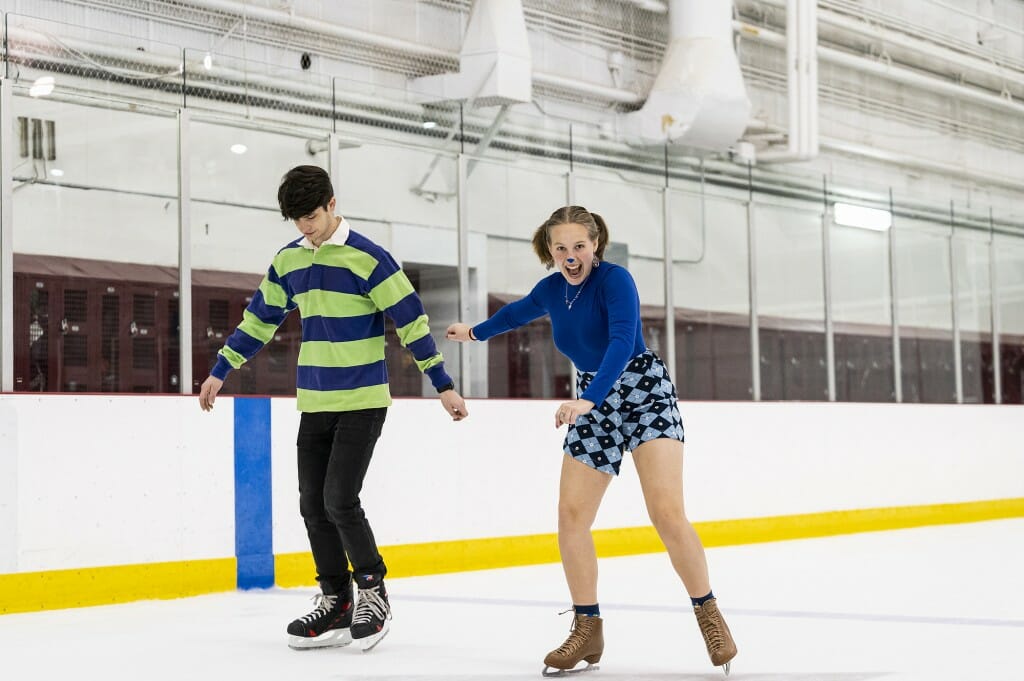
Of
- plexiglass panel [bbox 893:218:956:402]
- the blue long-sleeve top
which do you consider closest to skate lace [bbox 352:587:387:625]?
the blue long-sleeve top

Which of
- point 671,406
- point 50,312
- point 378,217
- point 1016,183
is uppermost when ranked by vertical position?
point 1016,183

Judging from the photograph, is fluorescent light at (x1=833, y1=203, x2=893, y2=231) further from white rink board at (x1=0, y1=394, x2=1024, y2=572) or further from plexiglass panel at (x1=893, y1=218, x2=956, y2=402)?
white rink board at (x1=0, y1=394, x2=1024, y2=572)

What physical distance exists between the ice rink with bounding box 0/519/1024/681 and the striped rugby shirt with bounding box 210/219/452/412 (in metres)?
0.74

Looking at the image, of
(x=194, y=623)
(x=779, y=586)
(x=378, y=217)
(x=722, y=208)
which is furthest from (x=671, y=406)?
(x=722, y=208)

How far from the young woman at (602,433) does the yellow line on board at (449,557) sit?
251cm

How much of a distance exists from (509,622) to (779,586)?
1.55 meters

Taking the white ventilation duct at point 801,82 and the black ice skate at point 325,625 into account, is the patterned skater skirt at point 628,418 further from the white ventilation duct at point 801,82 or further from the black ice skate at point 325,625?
the white ventilation duct at point 801,82

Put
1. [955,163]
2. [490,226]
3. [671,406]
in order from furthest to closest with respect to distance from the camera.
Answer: [955,163] < [490,226] < [671,406]

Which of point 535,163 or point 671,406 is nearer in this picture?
point 671,406

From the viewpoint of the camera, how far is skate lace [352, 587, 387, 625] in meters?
3.95

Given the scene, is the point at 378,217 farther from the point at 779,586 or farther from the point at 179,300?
the point at 779,586

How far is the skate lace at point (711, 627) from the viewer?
132 inches

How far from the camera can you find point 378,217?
7.12 m

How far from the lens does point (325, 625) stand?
4.05 meters
